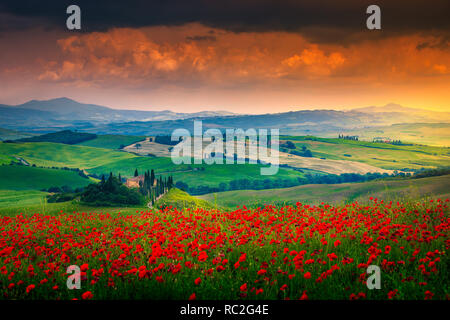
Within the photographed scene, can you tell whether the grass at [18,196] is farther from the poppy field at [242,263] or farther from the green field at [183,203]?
the poppy field at [242,263]

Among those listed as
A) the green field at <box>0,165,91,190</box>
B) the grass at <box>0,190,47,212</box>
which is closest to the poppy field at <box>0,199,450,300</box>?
the grass at <box>0,190,47,212</box>

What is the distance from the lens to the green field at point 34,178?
121562 millimetres

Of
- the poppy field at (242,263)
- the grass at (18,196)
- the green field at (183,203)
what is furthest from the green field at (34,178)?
the poppy field at (242,263)

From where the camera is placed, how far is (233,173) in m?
162

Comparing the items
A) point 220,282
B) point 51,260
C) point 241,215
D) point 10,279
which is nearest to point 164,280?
point 220,282

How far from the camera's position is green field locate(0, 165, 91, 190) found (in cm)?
12156

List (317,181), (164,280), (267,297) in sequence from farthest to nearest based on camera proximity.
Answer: (317,181)
(164,280)
(267,297)

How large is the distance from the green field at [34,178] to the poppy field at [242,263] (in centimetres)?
12354

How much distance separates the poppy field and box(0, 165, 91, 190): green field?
12354 cm

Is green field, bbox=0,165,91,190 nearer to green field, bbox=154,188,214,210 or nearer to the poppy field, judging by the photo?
green field, bbox=154,188,214,210

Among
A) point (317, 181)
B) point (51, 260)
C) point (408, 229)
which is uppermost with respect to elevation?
point (408, 229)

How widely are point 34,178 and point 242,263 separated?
138 meters
